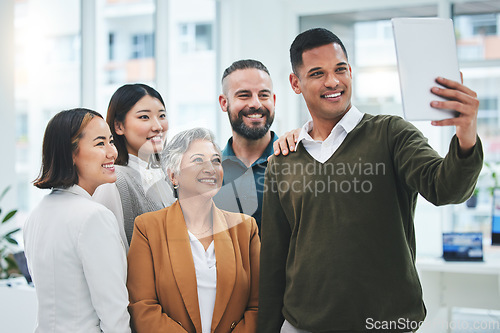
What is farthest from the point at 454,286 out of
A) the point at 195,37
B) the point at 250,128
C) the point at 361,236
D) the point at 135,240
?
the point at 195,37

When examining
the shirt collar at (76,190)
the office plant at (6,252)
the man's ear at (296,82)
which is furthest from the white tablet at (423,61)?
the office plant at (6,252)

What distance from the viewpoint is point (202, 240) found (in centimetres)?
172

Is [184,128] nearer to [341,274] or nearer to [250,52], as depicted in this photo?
[341,274]

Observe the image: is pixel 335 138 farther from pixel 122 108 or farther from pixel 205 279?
pixel 122 108

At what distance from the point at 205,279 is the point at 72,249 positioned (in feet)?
1.42

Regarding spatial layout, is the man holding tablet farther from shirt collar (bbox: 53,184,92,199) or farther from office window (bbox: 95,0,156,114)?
office window (bbox: 95,0,156,114)

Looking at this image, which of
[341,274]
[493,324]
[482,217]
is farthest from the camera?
[482,217]

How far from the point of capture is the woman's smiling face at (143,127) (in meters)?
1.95

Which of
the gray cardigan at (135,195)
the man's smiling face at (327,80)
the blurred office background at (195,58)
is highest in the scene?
the blurred office background at (195,58)

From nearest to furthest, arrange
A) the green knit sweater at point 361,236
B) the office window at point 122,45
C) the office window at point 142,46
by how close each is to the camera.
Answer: the green knit sweater at point 361,236
the office window at point 122,45
the office window at point 142,46

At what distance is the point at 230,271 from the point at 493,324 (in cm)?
Result: 240

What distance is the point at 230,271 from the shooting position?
5.42 feet

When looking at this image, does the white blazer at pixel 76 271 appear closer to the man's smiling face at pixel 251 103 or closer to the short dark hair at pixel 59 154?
the short dark hair at pixel 59 154

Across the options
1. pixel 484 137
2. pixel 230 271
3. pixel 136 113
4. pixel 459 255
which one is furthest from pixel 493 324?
pixel 136 113
